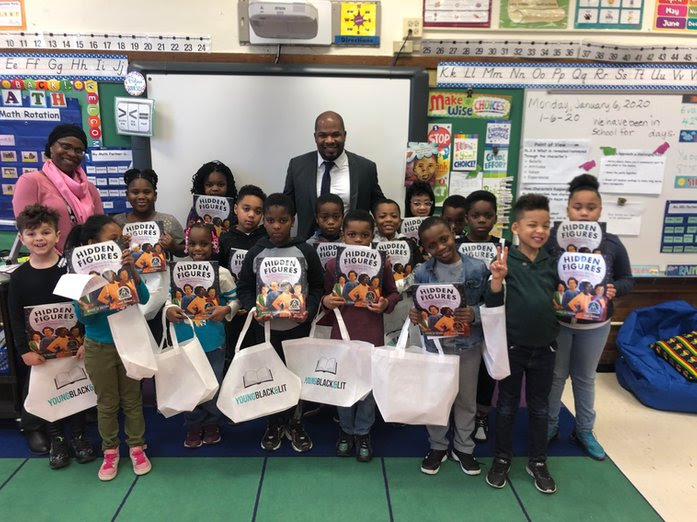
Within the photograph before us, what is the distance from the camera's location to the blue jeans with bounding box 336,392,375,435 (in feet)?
7.38

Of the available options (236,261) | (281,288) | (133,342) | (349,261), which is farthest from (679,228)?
(133,342)

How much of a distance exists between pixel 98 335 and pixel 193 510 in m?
0.84

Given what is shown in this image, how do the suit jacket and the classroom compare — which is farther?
the suit jacket

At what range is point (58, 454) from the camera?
7.29 feet

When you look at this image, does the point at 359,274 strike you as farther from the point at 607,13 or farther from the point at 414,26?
the point at 607,13

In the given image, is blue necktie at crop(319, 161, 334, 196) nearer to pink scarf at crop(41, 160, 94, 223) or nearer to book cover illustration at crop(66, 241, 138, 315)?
book cover illustration at crop(66, 241, 138, 315)

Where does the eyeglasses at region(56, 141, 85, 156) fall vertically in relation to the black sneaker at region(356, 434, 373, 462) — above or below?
above

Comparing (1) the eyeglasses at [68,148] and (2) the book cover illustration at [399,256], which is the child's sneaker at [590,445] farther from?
(1) the eyeglasses at [68,148]

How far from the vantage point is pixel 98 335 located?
205 centimetres

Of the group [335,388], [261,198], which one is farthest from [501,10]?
[335,388]

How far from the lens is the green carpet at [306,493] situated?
6.32ft

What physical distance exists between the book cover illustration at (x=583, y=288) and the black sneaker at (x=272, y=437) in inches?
56.9

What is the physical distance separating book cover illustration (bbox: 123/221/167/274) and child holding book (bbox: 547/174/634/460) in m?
1.86

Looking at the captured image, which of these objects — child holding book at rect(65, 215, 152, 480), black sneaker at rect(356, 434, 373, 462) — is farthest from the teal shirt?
black sneaker at rect(356, 434, 373, 462)
